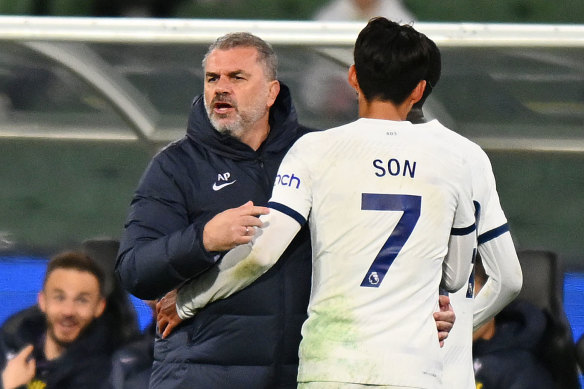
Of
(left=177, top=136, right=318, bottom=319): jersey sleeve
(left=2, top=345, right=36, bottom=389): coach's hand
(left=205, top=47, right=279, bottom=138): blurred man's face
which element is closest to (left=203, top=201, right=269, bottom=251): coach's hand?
(left=177, top=136, right=318, bottom=319): jersey sleeve

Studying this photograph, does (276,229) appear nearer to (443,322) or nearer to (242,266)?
(242,266)

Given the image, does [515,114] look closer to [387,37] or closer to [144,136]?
[144,136]

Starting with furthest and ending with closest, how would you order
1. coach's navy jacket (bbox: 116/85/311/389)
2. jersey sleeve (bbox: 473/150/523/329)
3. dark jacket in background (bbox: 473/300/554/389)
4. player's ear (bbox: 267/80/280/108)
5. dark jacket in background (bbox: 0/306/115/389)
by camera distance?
dark jacket in background (bbox: 0/306/115/389)
dark jacket in background (bbox: 473/300/554/389)
player's ear (bbox: 267/80/280/108)
coach's navy jacket (bbox: 116/85/311/389)
jersey sleeve (bbox: 473/150/523/329)

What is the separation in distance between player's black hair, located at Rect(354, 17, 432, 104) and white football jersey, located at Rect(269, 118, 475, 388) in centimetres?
8

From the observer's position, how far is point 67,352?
4367 millimetres

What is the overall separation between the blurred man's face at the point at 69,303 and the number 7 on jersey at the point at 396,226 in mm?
2212

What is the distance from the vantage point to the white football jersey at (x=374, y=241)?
2381 millimetres

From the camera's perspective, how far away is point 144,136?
4.47 m

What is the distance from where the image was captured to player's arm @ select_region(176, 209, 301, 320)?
8.21ft

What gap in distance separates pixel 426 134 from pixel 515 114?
76.0 inches

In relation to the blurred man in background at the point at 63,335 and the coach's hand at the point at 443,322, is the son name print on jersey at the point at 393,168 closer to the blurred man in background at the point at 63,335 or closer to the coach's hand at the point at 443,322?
the coach's hand at the point at 443,322

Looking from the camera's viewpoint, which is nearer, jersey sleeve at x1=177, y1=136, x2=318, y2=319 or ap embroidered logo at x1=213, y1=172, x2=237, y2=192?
jersey sleeve at x1=177, y1=136, x2=318, y2=319

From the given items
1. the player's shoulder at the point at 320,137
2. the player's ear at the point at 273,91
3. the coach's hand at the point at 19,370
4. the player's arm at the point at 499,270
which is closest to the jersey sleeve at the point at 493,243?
the player's arm at the point at 499,270

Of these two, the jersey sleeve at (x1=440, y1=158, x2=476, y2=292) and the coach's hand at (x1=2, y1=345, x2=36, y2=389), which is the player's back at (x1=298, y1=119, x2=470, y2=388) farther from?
the coach's hand at (x1=2, y1=345, x2=36, y2=389)
